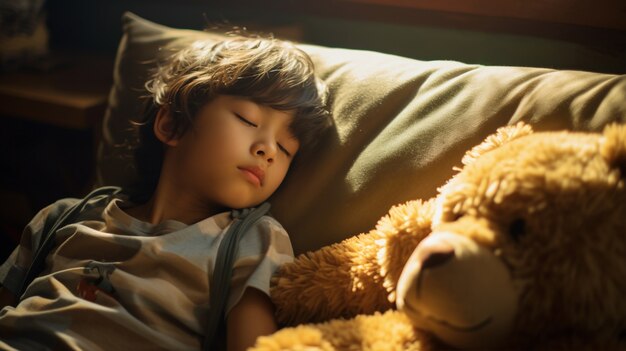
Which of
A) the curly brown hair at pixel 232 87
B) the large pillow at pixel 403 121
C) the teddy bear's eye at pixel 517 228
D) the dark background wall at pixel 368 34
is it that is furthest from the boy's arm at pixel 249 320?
the dark background wall at pixel 368 34

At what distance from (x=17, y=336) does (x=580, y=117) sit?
896 mm

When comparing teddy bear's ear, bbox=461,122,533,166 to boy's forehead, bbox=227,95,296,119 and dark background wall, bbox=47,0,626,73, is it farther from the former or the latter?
dark background wall, bbox=47,0,626,73

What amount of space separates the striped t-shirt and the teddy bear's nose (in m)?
0.35

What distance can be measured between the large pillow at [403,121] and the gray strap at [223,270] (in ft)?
0.25

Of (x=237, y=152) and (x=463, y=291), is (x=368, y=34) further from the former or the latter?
(x=463, y=291)

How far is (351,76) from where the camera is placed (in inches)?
42.7

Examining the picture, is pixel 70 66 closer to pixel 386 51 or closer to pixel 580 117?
pixel 386 51

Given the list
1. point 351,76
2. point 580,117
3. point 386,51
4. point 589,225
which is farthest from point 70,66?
point 589,225

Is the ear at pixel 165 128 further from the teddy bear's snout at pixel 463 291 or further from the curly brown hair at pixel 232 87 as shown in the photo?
the teddy bear's snout at pixel 463 291

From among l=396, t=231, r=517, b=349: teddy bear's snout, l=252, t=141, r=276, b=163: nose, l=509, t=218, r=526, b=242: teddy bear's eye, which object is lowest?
l=252, t=141, r=276, b=163: nose

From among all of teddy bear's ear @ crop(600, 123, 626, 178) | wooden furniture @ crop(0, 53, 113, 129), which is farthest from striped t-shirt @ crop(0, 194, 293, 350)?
wooden furniture @ crop(0, 53, 113, 129)

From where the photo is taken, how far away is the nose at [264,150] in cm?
97

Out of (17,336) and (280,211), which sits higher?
(280,211)

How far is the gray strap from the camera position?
35.1 inches
